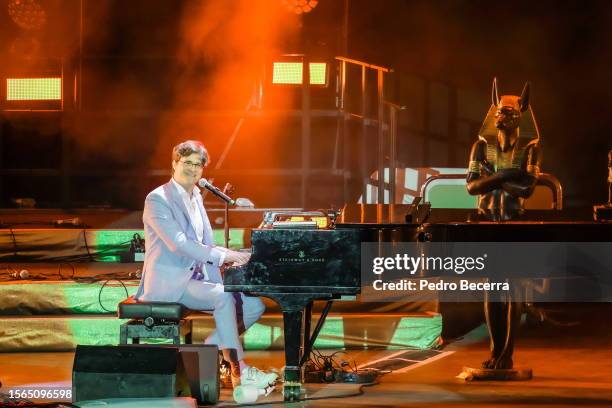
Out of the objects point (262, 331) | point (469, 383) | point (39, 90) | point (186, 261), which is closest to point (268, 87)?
point (39, 90)

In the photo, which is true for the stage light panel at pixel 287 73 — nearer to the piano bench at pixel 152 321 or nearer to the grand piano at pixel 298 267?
the grand piano at pixel 298 267

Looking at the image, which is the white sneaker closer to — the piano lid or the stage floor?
the stage floor

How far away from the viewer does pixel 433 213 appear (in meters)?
6.20

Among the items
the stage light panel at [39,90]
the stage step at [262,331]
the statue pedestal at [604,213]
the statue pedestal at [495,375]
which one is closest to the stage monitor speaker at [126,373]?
the statue pedestal at [495,375]

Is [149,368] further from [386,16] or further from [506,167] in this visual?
[386,16]

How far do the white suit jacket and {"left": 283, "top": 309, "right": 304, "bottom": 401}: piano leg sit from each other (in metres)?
0.55

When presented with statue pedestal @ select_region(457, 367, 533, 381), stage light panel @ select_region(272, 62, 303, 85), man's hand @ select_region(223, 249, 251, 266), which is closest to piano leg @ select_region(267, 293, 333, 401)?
man's hand @ select_region(223, 249, 251, 266)

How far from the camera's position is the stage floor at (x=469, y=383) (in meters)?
5.30

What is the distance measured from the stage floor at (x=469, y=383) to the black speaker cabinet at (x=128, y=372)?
0.75 m

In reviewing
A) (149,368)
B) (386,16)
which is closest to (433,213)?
(149,368)

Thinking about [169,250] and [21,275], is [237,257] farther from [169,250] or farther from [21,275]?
[21,275]

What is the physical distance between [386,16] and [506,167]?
4433 mm

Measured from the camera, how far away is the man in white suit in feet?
17.5

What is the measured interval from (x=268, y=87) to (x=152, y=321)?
5553 millimetres
